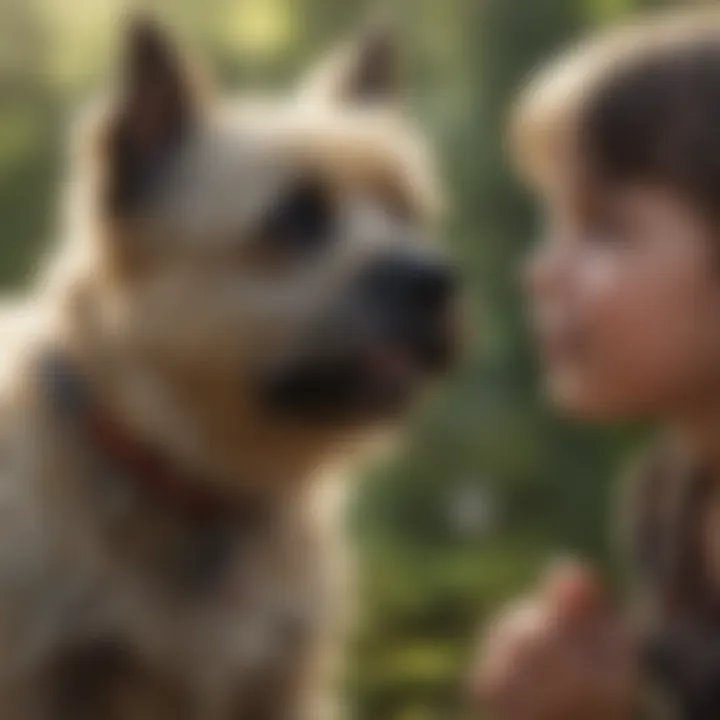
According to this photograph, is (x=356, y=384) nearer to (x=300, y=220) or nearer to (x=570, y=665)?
(x=300, y=220)

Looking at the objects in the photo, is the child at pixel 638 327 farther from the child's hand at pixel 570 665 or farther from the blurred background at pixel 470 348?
the blurred background at pixel 470 348

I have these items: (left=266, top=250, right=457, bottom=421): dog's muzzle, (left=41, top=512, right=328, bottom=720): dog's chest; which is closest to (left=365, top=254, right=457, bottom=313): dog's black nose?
(left=266, top=250, right=457, bottom=421): dog's muzzle

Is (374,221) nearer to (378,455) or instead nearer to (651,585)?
(378,455)

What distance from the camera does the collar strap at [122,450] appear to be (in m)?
1.07

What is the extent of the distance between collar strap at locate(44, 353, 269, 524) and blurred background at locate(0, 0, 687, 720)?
112mm

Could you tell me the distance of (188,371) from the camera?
1.07m

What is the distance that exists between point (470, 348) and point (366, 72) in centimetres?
20

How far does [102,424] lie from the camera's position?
107 centimetres

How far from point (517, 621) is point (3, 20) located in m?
0.54

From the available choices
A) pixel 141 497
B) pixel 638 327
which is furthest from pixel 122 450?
pixel 638 327

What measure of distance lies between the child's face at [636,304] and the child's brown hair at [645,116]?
2cm

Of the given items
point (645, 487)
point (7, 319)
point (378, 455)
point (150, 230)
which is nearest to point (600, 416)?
point (645, 487)

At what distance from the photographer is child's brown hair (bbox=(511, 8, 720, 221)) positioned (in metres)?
0.91

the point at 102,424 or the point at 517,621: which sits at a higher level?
the point at 102,424
